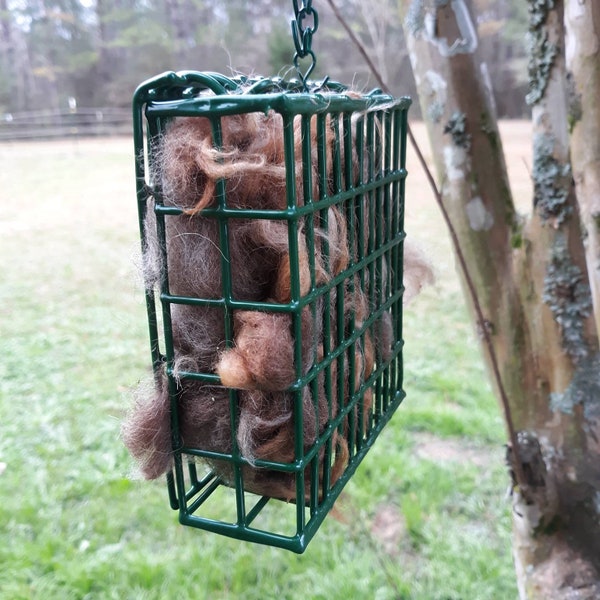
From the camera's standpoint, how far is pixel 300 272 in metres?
0.74

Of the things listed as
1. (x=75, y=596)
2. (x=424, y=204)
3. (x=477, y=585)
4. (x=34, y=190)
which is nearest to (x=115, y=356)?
(x=75, y=596)

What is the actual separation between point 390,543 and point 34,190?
8.70 m

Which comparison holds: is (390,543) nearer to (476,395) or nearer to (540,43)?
(476,395)

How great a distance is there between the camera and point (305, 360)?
80cm

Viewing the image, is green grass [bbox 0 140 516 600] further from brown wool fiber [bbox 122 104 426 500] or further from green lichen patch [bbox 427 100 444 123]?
green lichen patch [bbox 427 100 444 123]

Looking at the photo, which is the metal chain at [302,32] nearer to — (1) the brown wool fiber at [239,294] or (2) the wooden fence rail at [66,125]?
(1) the brown wool fiber at [239,294]

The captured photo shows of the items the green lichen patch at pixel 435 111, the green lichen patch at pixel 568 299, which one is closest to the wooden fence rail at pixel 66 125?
the green lichen patch at pixel 435 111

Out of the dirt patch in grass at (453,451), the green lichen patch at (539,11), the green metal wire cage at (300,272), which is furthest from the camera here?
the dirt patch in grass at (453,451)

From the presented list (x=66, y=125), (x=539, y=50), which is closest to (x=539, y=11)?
(x=539, y=50)

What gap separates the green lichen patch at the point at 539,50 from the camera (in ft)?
4.35

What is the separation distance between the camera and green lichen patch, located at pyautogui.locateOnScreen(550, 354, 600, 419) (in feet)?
4.60

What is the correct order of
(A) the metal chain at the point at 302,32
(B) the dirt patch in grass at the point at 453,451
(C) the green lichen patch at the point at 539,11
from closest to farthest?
1. (A) the metal chain at the point at 302,32
2. (C) the green lichen patch at the point at 539,11
3. (B) the dirt patch in grass at the point at 453,451

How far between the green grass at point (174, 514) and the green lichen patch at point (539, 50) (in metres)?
0.58

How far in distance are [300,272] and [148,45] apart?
1751 centimetres
